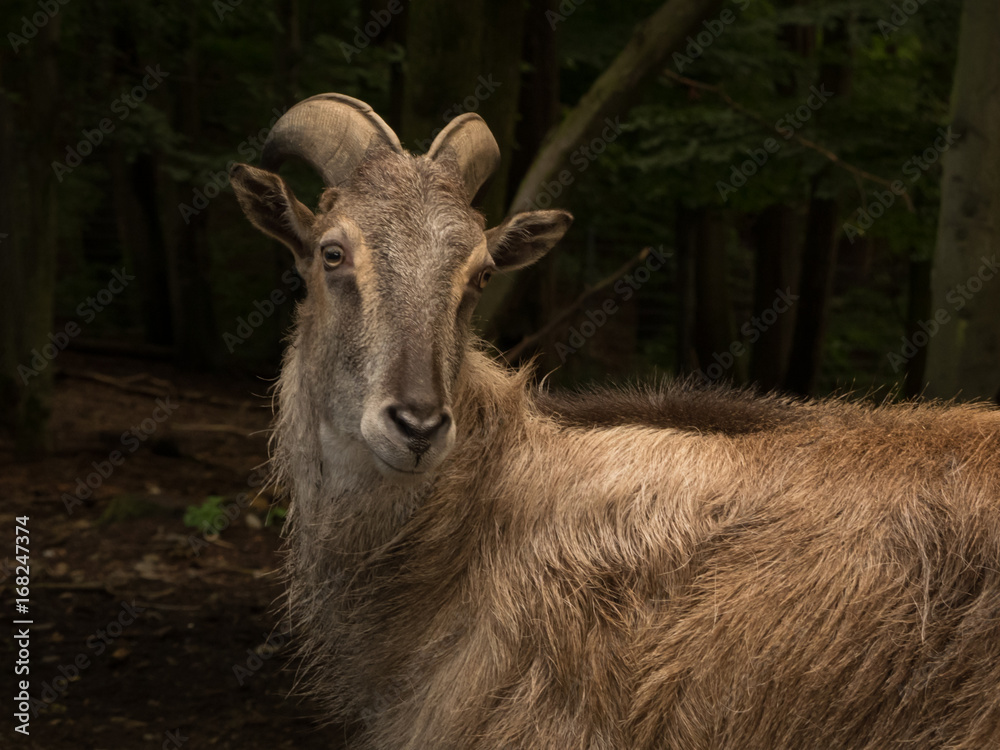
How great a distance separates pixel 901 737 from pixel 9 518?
695cm

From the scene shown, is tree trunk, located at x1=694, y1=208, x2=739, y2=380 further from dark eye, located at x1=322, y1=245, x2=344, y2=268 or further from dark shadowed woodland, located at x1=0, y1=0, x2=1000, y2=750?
dark eye, located at x1=322, y1=245, x2=344, y2=268

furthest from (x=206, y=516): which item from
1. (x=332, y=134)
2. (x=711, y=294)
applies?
(x=711, y=294)

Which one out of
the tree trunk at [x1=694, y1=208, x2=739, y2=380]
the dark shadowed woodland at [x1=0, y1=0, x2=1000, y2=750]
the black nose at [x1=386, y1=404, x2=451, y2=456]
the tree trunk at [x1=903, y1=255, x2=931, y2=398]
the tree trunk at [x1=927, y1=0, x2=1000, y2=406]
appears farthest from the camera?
the tree trunk at [x1=694, y1=208, x2=739, y2=380]

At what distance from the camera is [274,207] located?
372 cm

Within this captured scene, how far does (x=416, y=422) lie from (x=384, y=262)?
2.17ft

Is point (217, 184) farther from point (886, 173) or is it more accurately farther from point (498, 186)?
point (886, 173)

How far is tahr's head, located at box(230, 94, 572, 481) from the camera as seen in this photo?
3.13m

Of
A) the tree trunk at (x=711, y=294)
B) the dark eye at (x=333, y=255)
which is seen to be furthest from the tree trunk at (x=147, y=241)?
the dark eye at (x=333, y=255)

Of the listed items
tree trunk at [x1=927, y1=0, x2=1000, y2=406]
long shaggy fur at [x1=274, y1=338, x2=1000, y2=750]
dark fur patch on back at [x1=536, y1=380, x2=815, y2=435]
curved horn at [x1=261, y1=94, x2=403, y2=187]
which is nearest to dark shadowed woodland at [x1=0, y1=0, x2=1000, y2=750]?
tree trunk at [x1=927, y1=0, x2=1000, y2=406]

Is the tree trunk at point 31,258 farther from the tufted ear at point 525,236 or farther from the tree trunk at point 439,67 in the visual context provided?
the tufted ear at point 525,236

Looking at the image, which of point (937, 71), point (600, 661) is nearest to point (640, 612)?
point (600, 661)

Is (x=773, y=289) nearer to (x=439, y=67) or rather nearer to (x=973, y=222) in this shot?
(x=973, y=222)

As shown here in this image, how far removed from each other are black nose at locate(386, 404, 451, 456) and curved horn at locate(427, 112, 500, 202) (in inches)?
45.6

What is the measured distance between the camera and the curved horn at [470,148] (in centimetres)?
388
